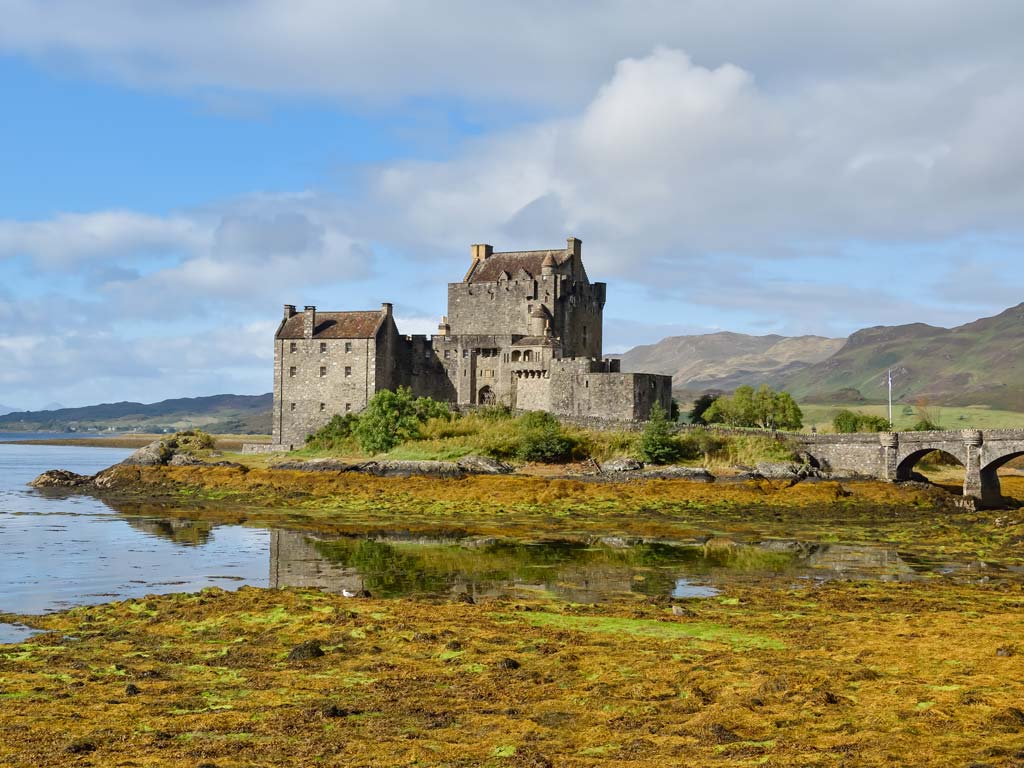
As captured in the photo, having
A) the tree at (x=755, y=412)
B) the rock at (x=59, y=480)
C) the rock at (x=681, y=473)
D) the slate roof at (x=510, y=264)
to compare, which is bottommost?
the rock at (x=59, y=480)

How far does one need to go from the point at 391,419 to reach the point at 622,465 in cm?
1757

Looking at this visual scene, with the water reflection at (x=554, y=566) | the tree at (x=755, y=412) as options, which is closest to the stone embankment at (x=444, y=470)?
the water reflection at (x=554, y=566)

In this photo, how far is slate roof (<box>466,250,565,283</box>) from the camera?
276ft

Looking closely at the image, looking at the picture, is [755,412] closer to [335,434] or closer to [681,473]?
[681,473]

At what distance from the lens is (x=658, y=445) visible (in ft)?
208

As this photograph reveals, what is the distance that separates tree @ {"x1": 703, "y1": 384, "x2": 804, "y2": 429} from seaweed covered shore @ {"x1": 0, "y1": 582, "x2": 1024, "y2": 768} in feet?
193

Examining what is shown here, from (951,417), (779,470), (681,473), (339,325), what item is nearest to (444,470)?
(681,473)

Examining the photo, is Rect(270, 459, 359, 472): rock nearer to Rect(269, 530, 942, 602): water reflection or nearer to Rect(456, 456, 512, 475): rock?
Rect(456, 456, 512, 475): rock

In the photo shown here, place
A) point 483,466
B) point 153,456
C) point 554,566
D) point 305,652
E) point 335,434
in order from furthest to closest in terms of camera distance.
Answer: point 335,434 < point 153,456 < point 483,466 < point 554,566 < point 305,652

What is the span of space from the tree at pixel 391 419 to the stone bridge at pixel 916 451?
24820mm

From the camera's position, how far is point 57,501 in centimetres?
5659

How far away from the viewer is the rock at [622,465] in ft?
203

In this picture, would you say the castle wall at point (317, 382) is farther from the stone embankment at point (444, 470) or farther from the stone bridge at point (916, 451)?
the stone bridge at point (916, 451)

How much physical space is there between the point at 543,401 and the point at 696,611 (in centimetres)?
5357
